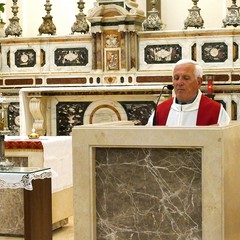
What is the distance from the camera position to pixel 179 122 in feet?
19.6

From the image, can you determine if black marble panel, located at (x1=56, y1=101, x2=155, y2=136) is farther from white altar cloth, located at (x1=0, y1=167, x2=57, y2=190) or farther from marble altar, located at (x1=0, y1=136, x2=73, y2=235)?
white altar cloth, located at (x1=0, y1=167, x2=57, y2=190)

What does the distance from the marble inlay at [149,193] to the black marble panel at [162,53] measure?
7142 mm

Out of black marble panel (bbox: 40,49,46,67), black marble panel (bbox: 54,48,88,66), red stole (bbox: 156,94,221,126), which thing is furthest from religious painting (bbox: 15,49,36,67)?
red stole (bbox: 156,94,221,126)

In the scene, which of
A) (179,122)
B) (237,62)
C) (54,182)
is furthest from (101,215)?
(237,62)

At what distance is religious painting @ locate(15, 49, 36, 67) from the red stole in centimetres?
707

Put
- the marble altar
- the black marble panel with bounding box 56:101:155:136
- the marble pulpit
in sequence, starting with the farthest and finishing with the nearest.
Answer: the black marble panel with bounding box 56:101:155:136 → the marble altar → the marble pulpit

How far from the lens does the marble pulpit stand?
15.8ft

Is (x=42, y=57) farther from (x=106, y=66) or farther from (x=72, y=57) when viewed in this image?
(x=106, y=66)

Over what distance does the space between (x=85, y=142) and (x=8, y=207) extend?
3.27m

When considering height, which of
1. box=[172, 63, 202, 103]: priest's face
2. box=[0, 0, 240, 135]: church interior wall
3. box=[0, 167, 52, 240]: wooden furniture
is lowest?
box=[0, 167, 52, 240]: wooden furniture

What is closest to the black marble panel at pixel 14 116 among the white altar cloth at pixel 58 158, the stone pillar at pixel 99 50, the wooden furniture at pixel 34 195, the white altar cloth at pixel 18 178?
the stone pillar at pixel 99 50

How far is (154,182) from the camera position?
4914mm

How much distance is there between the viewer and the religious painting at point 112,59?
1230 centimetres

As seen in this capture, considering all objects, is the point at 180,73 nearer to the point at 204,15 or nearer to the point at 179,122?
the point at 179,122
